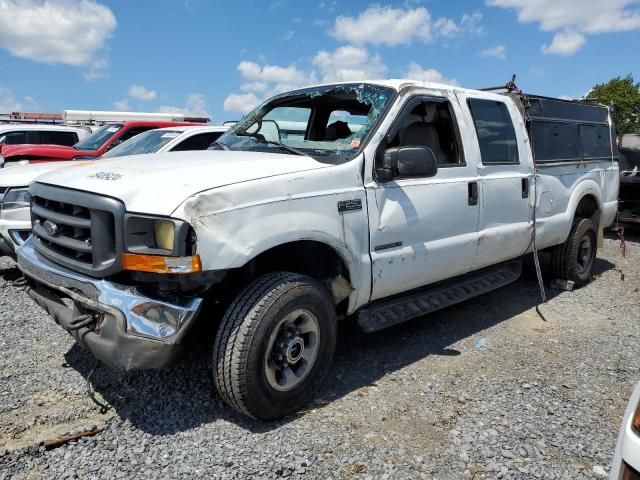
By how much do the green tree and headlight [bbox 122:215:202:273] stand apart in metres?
37.8

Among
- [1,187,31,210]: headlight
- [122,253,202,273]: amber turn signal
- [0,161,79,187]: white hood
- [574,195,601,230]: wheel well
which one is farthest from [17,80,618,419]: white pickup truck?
[0,161,79,187]: white hood

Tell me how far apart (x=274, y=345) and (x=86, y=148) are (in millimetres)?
7014

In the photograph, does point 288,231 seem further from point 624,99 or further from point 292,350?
point 624,99

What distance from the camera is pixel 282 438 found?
2.83 metres

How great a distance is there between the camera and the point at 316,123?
15.1ft

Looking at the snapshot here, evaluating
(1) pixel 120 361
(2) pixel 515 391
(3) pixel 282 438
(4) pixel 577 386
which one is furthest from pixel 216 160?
(4) pixel 577 386

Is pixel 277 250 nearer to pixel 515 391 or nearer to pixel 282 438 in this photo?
pixel 282 438

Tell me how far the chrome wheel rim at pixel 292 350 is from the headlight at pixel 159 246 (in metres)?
0.65

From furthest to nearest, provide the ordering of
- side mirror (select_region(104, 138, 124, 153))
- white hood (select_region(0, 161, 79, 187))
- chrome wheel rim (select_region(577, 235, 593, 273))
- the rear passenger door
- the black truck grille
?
side mirror (select_region(104, 138, 124, 153))
chrome wheel rim (select_region(577, 235, 593, 273))
white hood (select_region(0, 161, 79, 187))
the rear passenger door
the black truck grille

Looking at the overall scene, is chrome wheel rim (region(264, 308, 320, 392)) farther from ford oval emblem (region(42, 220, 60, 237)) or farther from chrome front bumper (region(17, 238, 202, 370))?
ford oval emblem (region(42, 220, 60, 237))

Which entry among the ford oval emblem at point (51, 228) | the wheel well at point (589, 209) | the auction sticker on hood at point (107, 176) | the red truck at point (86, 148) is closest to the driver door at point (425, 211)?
the auction sticker on hood at point (107, 176)

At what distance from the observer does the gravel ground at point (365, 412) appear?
103 inches

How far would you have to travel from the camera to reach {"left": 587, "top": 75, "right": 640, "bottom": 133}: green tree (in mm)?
34812

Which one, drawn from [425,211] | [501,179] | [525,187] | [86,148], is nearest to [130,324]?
[425,211]
